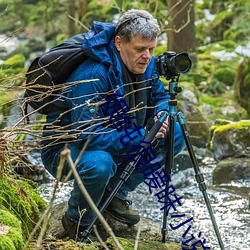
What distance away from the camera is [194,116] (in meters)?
7.80

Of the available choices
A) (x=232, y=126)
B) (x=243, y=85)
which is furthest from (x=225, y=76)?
(x=232, y=126)

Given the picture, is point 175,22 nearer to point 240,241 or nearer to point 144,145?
point 240,241

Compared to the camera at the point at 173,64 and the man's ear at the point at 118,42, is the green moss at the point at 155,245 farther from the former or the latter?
the man's ear at the point at 118,42

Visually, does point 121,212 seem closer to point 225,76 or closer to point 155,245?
point 155,245

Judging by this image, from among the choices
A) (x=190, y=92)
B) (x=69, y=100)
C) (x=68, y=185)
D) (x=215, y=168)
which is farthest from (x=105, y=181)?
(x=190, y=92)

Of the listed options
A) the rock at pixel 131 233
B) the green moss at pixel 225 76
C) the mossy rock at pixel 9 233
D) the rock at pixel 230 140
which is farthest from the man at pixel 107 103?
the green moss at pixel 225 76

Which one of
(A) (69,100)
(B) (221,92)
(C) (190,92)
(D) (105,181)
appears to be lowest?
(B) (221,92)

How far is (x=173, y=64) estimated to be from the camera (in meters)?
3.18

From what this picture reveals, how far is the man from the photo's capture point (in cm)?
318

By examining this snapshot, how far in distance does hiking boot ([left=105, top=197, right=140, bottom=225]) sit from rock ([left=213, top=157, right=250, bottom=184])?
7.95 feet

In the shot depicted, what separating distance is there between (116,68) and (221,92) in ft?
23.6

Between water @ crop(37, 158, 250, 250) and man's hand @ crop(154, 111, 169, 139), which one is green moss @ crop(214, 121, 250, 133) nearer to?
water @ crop(37, 158, 250, 250)

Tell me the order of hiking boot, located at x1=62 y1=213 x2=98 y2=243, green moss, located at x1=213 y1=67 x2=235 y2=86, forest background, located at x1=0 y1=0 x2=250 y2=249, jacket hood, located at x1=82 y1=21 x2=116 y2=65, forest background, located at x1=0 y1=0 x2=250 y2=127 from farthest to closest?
green moss, located at x1=213 y1=67 x2=235 y2=86 → forest background, located at x1=0 y1=0 x2=250 y2=127 → forest background, located at x1=0 y1=0 x2=250 y2=249 → hiking boot, located at x1=62 y1=213 x2=98 y2=243 → jacket hood, located at x1=82 y1=21 x2=116 y2=65

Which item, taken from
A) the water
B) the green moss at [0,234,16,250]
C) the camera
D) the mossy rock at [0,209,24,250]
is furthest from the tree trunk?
the green moss at [0,234,16,250]
